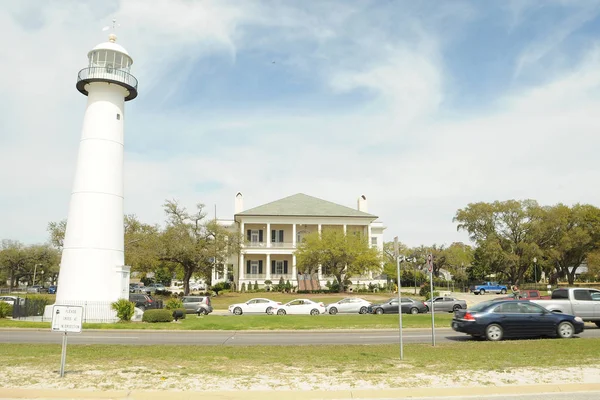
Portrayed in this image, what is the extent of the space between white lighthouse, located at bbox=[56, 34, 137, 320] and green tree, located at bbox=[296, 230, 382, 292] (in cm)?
3027

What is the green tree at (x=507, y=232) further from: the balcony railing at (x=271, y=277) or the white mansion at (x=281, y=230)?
the balcony railing at (x=271, y=277)

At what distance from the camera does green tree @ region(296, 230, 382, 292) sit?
185ft

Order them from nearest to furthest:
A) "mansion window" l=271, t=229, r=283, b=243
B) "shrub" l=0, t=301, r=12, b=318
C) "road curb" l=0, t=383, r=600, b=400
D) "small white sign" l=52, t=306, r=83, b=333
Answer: "road curb" l=0, t=383, r=600, b=400 < "small white sign" l=52, t=306, r=83, b=333 < "shrub" l=0, t=301, r=12, b=318 < "mansion window" l=271, t=229, r=283, b=243

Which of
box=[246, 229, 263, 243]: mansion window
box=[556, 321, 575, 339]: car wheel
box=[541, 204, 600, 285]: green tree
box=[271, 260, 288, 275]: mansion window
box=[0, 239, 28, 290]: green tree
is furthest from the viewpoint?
box=[0, 239, 28, 290]: green tree

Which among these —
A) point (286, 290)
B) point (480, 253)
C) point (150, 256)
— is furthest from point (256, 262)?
point (480, 253)

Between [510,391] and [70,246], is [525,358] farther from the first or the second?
[70,246]

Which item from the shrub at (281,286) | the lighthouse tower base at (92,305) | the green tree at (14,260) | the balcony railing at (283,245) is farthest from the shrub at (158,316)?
the green tree at (14,260)

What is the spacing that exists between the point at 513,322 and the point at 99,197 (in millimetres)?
20708

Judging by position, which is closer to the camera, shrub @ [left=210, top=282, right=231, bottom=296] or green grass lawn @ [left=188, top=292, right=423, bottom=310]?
green grass lawn @ [left=188, top=292, right=423, bottom=310]

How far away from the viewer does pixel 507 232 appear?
70.3m

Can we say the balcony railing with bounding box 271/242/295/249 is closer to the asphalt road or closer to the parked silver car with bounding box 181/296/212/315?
the parked silver car with bounding box 181/296/212/315

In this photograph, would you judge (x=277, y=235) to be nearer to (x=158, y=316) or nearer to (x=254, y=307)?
(x=254, y=307)

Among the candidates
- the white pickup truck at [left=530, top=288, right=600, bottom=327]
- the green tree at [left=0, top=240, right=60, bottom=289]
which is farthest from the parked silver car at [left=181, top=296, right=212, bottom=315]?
the green tree at [left=0, top=240, right=60, bottom=289]

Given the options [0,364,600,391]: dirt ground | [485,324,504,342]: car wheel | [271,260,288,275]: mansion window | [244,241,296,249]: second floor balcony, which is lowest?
[0,364,600,391]: dirt ground
